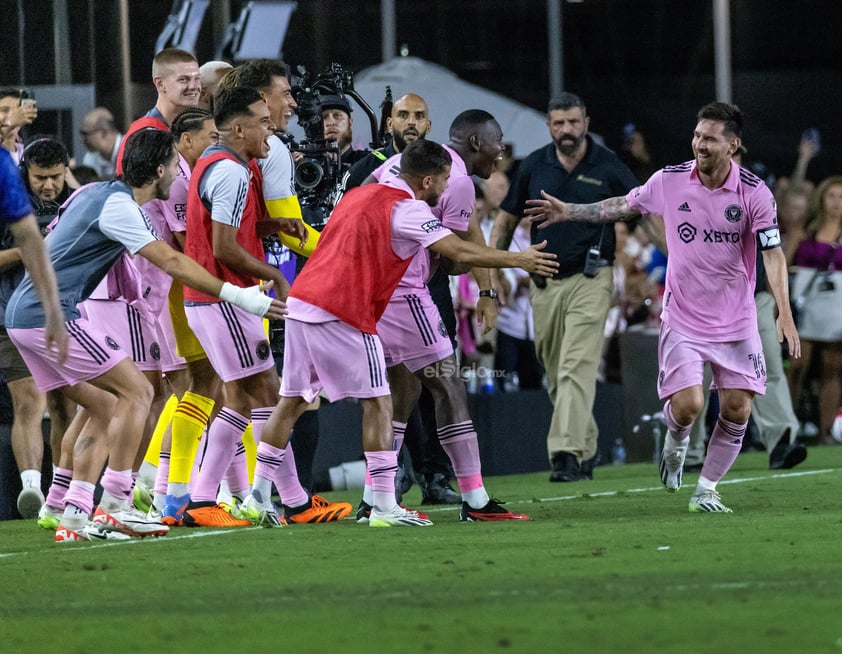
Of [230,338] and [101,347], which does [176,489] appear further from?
[101,347]

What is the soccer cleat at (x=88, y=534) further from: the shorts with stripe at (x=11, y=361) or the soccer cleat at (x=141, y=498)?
the shorts with stripe at (x=11, y=361)

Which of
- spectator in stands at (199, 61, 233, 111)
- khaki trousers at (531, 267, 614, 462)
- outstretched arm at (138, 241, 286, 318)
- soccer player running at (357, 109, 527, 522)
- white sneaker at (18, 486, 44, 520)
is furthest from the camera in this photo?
khaki trousers at (531, 267, 614, 462)

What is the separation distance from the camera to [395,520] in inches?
345

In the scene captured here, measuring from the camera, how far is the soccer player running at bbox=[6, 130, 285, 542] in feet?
27.7

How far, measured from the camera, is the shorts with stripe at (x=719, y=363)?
30.4 ft

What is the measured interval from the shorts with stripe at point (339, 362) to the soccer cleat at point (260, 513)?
0.59m

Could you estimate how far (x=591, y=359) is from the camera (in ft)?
42.2

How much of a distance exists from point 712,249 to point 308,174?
288 cm

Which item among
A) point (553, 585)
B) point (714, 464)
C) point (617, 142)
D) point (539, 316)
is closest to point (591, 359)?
point (539, 316)

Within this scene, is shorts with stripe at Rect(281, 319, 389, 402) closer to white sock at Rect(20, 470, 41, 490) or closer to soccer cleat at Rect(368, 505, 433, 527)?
soccer cleat at Rect(368, 505, 433, 527)

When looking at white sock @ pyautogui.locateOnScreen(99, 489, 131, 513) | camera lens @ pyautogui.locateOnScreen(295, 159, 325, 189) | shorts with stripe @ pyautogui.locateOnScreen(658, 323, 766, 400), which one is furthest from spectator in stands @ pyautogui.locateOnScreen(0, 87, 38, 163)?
shorts with stripe @ pyautogui.locateOnScreen(658, 323, 766, 400)

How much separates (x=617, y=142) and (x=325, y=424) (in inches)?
455

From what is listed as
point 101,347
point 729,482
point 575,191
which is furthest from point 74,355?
point 575,191

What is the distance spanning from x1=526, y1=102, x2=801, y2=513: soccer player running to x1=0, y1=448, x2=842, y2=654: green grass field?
0.52 meters
